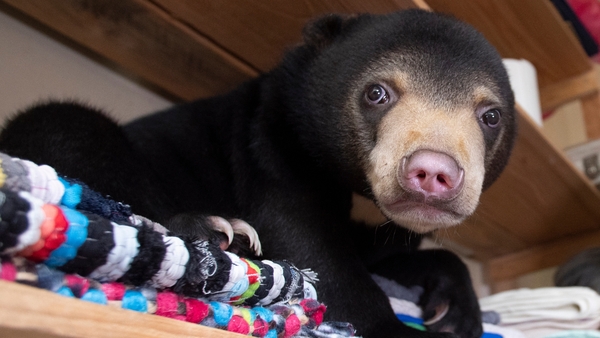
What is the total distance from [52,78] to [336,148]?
1.13m

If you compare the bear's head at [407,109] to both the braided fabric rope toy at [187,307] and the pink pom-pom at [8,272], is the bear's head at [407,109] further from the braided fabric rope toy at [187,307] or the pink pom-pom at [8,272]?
the pink pom-pom at [8,272]

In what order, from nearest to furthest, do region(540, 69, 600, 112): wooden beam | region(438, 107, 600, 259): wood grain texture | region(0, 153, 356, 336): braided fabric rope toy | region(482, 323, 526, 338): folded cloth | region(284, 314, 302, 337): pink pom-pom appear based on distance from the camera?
region(0, 153, 356, 336): braided fabric rope toy, region(284, 314, 302, 337): pink pom-pom, region(482, 323, 526, 338): folded cloth, region(438, 107, 600, 259): wood grain texture, region(540, 69, 600, 112): wooden beam

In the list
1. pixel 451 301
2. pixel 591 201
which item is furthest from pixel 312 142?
pixel 591 201

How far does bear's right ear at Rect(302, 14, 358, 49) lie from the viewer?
1.78 metres

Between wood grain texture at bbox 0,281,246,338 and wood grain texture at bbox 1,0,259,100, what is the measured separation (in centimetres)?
156

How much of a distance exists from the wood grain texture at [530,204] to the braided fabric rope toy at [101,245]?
1386 mm

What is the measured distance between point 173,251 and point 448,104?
964mm

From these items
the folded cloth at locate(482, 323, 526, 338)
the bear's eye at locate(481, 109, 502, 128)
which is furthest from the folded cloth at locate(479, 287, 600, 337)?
the bear's eye at locate(481, 109, 502, 128)

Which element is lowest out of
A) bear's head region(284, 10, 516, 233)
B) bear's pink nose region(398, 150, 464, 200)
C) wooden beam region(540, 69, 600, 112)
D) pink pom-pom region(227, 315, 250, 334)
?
pink pom-pom region(227, 315, 250, 334)

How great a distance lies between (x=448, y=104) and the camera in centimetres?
151

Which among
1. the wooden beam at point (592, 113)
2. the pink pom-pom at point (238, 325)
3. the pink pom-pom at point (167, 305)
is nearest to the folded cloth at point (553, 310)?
the wooden beam at point (592, 113)

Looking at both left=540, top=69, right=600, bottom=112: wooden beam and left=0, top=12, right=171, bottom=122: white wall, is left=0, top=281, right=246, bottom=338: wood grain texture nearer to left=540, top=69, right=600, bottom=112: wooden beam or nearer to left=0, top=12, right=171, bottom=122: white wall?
left=0, top=12, right=171, bottom=122: white wall

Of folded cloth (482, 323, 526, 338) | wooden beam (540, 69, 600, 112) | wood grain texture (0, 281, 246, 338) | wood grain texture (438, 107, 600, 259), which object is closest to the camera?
wood grain texture (0, 281, 246, 338)

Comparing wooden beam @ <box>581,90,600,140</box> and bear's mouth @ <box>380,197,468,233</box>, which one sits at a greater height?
wooden beam @ <box>581,90,600,140</box>
